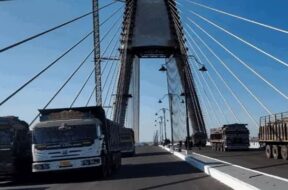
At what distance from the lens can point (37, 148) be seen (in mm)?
24656

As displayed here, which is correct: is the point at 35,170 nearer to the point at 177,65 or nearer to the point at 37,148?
the point at 37,148

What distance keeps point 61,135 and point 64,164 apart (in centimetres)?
120

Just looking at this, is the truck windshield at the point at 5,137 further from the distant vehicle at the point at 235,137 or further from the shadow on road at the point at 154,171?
the distant vehicle at the point at 235,137

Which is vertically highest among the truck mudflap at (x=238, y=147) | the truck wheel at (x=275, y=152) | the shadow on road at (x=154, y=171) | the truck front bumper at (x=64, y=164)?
the truck front bumper at (x=64, y=164)

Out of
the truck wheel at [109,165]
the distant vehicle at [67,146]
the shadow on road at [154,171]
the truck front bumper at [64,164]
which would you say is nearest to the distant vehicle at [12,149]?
the distant vehicle at [67,146]

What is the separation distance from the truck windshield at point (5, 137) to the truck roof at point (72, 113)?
4.96 ft

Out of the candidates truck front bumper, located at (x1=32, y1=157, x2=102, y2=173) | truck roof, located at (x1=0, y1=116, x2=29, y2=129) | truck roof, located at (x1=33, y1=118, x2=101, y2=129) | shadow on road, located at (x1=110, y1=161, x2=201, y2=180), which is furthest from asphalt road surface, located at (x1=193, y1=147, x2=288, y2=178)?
truck roof, located at (x1=0, y1=116, x2=29, y2=129)

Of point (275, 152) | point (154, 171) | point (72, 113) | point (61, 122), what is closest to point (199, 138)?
point (275, 152)

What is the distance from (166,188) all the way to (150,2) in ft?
144

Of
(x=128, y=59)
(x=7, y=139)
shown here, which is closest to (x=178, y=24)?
(x=128, y=59)

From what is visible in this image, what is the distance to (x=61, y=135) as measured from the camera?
24734 millimetres

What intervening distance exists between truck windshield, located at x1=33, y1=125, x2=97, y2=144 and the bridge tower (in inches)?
1330

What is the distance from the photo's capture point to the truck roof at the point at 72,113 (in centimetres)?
2594

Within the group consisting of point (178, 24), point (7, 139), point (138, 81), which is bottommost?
point (7, 139)
